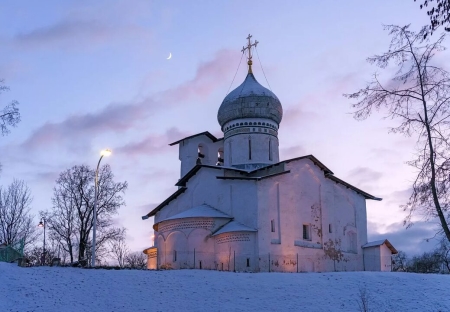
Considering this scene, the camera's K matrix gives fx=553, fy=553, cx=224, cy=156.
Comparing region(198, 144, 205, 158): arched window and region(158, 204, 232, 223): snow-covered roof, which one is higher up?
region(198, 144, 205, 158): arched window

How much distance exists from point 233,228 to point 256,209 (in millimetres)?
1654

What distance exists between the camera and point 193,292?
20.0 meters

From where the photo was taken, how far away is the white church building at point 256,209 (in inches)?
1166

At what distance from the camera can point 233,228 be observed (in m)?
29.5

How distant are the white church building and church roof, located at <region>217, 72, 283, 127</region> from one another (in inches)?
2.6

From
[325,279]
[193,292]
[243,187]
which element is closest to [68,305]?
[193,292]

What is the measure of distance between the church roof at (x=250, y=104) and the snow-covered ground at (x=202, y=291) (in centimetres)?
→ 1465

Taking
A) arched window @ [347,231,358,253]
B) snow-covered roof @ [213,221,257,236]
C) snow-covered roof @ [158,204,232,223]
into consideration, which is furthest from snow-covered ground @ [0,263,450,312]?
arched window @ [347,231,358,253]

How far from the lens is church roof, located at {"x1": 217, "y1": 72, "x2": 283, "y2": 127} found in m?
36.1

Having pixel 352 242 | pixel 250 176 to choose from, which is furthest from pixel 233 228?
pixel 352 242

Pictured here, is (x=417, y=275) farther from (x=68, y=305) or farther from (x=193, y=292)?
(x=68, y=305)

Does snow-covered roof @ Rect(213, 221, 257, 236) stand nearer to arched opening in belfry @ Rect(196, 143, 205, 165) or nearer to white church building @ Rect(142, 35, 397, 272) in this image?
white church building @ Rect(142, 35, 397, 272)

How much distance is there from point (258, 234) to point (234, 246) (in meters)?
1.42

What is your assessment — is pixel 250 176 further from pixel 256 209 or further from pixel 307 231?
pixel 307 231
